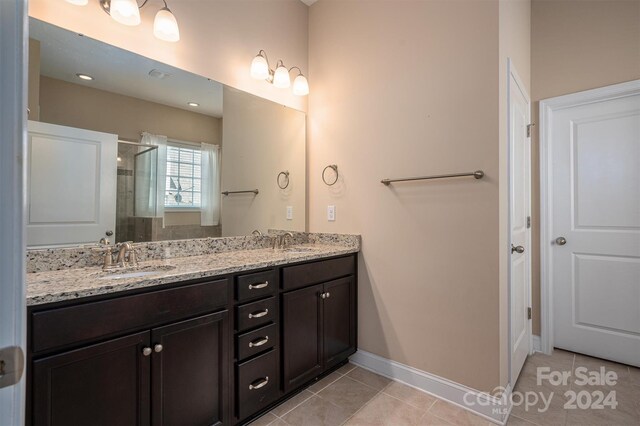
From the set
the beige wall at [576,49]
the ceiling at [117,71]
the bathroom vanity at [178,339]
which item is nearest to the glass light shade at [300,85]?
the ceiling at [117,71]

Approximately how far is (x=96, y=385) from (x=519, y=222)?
254cm

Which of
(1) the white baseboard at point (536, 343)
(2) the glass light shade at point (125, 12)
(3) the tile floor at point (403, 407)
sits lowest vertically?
(3) the tile floor at point (403, 407)

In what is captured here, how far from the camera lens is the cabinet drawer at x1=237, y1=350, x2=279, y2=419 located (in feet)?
5.38

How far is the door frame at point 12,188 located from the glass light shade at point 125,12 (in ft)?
4.83

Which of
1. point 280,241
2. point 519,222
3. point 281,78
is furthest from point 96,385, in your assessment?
point 519,222

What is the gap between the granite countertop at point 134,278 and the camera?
1.11 metres

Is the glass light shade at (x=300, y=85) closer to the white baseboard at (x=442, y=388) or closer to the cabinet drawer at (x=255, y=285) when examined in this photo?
the cabinet drawer at (x=255, y=285)

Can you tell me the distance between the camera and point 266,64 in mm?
2363

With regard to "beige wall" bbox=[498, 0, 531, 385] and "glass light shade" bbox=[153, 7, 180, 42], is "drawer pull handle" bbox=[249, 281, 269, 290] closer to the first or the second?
"beige wall" bbox=[498, 0, 531, 385]

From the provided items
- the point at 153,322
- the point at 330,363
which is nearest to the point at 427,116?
the point at 330,363

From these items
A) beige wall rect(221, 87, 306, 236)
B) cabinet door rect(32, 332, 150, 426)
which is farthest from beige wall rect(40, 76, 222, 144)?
cabinet door rect(32, 332, 150, 426)

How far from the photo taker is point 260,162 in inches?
102

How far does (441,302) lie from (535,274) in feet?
4.18

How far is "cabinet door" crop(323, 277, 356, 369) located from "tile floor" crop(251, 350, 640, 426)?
0.55 ft
